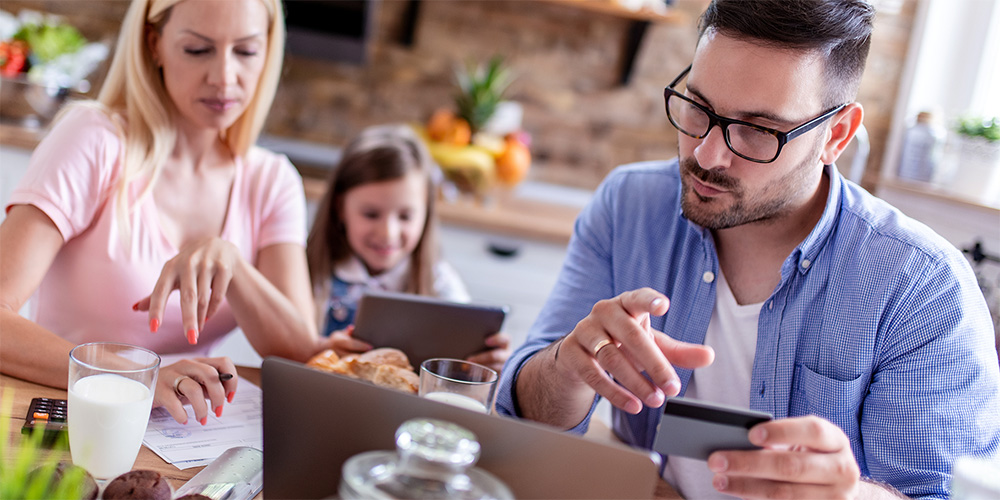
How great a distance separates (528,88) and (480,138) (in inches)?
15.6

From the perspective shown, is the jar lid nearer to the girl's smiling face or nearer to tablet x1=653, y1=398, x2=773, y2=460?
tablet x1=653, y1=398, x2=773, y2=460

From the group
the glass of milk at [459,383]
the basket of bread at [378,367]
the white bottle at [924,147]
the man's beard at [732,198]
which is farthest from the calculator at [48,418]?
the white bottle at [924,147]

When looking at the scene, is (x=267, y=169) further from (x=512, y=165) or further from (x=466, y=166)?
(x=512, y=165)

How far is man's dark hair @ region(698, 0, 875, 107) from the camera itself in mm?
1222

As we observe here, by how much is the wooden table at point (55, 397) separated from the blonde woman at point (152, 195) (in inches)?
7.6

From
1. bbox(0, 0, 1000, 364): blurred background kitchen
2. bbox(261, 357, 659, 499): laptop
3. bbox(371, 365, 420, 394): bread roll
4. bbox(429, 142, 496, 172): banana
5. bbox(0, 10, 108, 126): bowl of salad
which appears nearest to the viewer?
bbox(261, 357, 659, 499): laptop

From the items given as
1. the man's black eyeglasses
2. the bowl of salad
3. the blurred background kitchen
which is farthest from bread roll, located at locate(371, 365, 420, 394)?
the bowl of salad

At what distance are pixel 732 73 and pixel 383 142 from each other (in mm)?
1183

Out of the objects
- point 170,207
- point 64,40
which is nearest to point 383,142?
point 170,207

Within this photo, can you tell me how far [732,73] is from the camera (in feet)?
4.03

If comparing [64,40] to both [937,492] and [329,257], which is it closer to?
[329,257]

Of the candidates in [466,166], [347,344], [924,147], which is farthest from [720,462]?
[466,166]

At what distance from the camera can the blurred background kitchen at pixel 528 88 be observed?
284cm

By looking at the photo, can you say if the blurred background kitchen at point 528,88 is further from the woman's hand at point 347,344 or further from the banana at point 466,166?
the woman's hand at point 347,344
